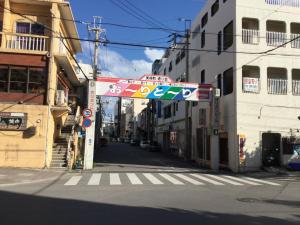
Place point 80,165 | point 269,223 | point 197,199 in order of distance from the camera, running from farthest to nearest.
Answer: point 80,165 → point 197,199 → point 269,223

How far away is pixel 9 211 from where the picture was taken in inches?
415

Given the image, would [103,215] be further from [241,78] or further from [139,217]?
[241,78]

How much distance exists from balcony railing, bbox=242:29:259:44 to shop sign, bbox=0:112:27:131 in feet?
53.7

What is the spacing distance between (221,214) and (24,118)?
17851mm

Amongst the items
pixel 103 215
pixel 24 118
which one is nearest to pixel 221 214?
pixel 103 215

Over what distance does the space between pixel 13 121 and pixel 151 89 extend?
9.94m

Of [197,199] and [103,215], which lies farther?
[197,199]

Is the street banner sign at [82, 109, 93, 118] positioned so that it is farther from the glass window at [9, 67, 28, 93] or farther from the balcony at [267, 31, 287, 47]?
the balcony at [267, 31, 287, 47]

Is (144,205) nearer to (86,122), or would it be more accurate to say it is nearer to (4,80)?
(86,122)

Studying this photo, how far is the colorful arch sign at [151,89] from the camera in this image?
1145 inches

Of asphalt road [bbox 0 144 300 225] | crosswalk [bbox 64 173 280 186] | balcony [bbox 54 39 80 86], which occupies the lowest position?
crosswalk [bbox 64 173 280 186]

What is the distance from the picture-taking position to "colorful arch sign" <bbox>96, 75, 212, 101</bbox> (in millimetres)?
29078

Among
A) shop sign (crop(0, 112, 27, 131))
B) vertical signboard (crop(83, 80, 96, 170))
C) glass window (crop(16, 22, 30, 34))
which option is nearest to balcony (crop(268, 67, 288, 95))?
vertical signboard (crop(83, 80, 96, 170))

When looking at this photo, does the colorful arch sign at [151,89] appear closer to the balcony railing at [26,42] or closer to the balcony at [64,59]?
the balcony at [64,59]
